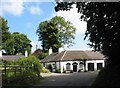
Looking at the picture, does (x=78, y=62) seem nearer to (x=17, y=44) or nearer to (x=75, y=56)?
(x=75, y=56)

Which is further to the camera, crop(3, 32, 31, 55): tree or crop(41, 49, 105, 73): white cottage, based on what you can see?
crop(3, 32, 31, 55): tree

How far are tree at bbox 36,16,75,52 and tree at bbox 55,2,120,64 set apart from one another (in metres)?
68.2

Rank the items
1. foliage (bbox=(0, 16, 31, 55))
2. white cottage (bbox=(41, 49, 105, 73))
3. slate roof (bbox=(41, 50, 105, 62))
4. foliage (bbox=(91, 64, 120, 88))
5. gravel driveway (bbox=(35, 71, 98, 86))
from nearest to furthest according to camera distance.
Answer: foliage (bbox=(91, 64, 120, 88)) < gravel driveway (bbox=(35, 71, 98, 86)) < white cottage (bbox=(41, 49, 105, 73)) < slate roof (bbox=(41, 50, 105, 62)) < foliage (bbox=(0, 16, 31, 55))

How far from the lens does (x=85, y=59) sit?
6462 cm

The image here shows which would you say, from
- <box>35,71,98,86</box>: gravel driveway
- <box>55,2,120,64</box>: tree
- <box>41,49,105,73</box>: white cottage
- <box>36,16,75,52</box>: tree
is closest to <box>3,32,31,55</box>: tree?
<box>36,16,75,52</box>: tree

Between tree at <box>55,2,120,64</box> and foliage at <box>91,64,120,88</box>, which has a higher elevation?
tree at <box>55,2,120,64</box>

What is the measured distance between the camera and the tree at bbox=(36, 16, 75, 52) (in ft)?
292

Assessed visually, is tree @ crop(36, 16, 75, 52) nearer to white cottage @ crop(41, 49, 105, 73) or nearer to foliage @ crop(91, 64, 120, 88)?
white cottage @ crop(41, 49, 105, 73)

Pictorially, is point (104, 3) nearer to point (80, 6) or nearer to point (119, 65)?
point (80, 6)

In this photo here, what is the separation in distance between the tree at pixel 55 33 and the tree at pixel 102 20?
6819cm

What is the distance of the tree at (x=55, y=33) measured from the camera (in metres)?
88.9

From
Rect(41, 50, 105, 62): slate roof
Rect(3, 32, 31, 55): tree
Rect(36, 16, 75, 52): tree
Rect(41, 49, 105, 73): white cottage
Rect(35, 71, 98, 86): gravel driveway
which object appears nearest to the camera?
Rect(35, 71, 98, 86): gravel driveway

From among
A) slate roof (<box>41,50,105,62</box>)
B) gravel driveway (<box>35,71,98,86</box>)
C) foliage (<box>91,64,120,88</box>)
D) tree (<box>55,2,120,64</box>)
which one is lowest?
gravel driveway (<box>35,71,98,86</box>)

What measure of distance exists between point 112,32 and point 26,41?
91510 millimetres
